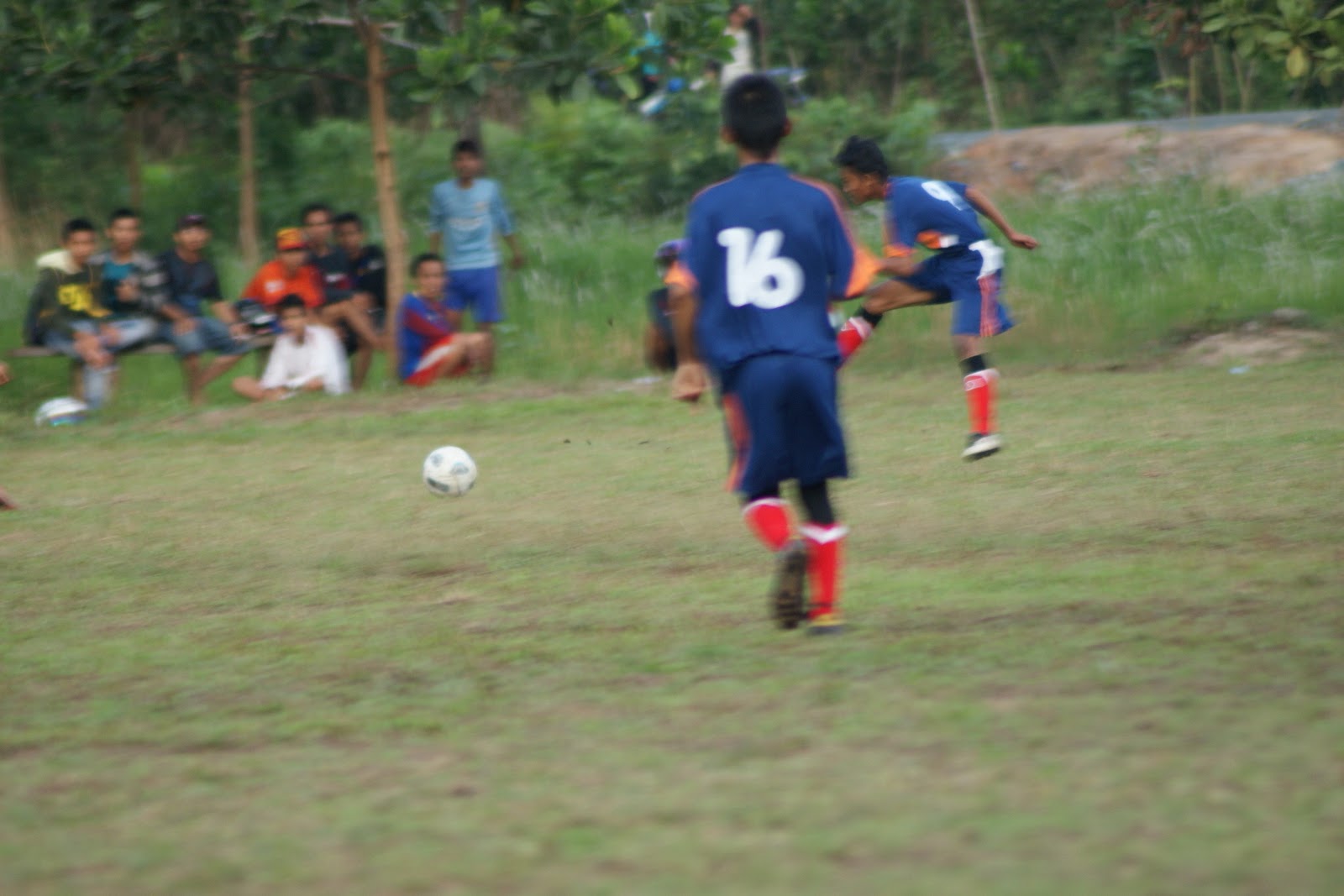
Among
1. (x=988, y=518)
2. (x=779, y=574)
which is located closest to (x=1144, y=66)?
(x=988, y=518)

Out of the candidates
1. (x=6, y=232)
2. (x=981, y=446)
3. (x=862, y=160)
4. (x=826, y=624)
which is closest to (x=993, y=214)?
(x=862, y=160)

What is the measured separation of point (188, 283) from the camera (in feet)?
42.4

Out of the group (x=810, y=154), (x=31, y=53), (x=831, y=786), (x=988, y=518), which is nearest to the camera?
(x=831, y=786)

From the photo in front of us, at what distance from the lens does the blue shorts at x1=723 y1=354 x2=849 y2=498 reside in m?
5.18

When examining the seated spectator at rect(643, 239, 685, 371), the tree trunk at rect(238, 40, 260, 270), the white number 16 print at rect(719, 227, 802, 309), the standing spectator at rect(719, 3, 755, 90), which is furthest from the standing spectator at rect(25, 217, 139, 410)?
the white number 16 print at rect(719, 227, 802, 309)

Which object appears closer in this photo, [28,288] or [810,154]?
[28,288]

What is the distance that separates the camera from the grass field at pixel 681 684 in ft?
10.9

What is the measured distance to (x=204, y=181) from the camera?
63.9 feet

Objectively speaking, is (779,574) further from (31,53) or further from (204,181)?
(204,181)

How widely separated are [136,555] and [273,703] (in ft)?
9.86

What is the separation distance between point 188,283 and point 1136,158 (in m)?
9.35

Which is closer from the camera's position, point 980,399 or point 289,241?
point 980,399

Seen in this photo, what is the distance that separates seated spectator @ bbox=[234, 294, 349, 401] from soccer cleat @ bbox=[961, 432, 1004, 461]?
6053mm

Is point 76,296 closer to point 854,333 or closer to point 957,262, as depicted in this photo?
point 854,333
